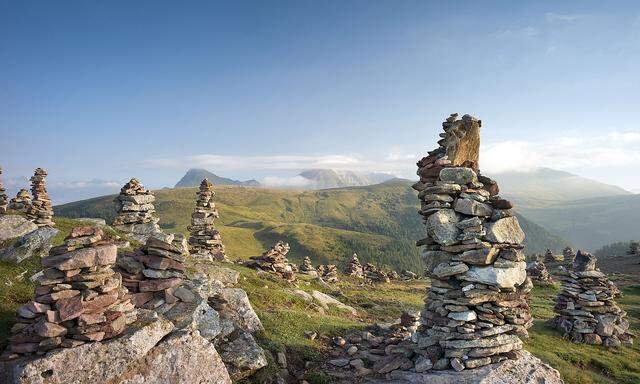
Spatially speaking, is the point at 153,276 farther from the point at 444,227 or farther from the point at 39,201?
the point at 39,201

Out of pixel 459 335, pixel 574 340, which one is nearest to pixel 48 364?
pixel 459 335

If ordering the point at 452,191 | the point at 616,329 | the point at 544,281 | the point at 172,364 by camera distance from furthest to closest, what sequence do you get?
the point at 544,281
the point at 616,329
the point at 452,191
the point at 172,364

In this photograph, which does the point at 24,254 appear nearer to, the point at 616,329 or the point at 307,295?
the point at 307,295

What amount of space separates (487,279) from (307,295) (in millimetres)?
17198

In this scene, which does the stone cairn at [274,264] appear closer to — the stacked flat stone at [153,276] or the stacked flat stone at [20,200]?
the stacked flat stone at [153,276]

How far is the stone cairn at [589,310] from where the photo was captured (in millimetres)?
26875

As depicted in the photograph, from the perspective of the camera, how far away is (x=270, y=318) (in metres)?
20.6

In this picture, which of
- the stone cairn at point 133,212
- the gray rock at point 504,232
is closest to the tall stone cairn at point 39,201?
the stone cairn at point 133,212

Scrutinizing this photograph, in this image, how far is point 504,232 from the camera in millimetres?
15555

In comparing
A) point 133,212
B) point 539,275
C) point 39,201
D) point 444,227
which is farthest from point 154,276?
point 539,275

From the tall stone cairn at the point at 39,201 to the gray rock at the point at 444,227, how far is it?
133ft

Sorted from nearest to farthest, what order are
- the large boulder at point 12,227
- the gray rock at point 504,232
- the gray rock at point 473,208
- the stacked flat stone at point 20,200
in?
the gray rock at point 504,232
the gray rock at point 473,208
the large boulder at point 12,227
the stacked flat stone at point 20,200

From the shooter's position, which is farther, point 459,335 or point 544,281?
point 544,281

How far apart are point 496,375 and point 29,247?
24431mm
